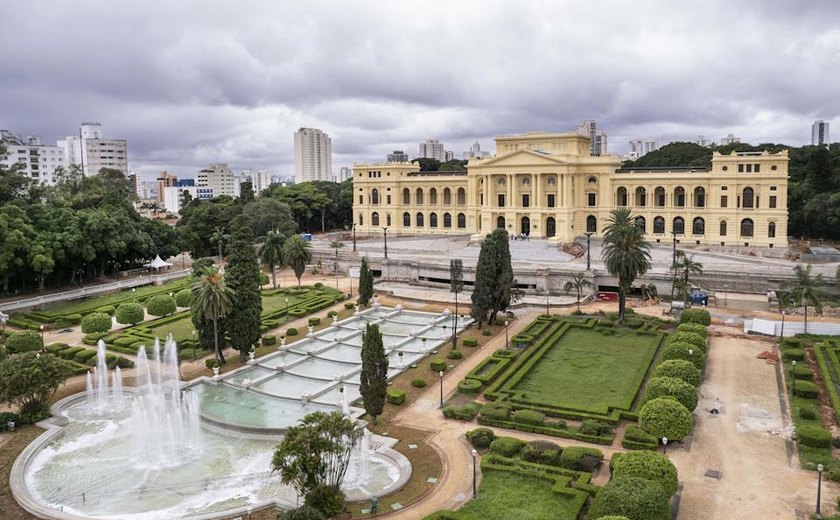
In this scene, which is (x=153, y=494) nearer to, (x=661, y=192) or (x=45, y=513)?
(x=45, y=513)

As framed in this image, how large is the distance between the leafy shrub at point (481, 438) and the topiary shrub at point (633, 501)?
676 centimetres

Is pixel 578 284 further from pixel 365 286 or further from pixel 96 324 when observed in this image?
pixel 96 324

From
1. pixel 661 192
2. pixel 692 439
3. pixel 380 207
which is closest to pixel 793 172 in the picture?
pixel 661 192

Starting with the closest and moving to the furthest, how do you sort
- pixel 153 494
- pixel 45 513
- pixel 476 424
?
pixel 45 513 → pixel 153 494 → pixel 476 424

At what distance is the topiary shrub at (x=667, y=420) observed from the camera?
24.3 metres

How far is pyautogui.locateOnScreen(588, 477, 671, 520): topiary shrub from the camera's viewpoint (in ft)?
58.4

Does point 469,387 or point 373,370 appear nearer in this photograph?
point 373,370

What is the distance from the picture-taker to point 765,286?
5203 centimetres

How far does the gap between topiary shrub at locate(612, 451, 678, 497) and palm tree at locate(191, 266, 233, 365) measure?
21766mm

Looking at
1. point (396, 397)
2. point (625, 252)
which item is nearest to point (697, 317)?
point (625, 252)

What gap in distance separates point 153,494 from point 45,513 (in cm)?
328

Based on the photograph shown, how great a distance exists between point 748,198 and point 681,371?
49.3 meters

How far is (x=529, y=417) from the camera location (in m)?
27.2

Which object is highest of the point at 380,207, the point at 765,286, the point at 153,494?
the point at 380,207
